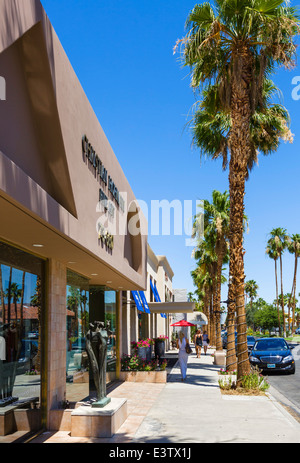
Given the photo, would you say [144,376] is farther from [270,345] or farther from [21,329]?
[21,329]

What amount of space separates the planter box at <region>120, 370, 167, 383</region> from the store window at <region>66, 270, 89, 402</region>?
4.96 metres

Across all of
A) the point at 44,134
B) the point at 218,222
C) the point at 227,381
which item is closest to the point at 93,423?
the point at 44,134

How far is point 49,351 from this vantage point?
401 inches

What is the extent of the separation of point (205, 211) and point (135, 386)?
18.3 metres

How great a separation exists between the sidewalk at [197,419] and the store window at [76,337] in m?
1.45

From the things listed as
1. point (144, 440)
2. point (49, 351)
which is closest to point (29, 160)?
point (49, 351)

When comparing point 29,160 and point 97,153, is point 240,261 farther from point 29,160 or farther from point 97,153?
point 29,160

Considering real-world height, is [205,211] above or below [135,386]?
above

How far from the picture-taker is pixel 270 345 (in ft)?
78.7

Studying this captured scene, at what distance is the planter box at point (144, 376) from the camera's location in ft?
59.4

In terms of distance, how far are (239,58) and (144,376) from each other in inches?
458

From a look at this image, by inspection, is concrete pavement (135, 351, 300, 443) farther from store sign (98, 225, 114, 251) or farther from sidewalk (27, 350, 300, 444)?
store sign (98, 225, 114, 251)

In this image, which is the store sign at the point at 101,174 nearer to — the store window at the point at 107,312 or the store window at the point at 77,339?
the store window at the point at 77,339

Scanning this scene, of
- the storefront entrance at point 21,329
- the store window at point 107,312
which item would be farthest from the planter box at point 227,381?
the storefront entrance at point 21,329
